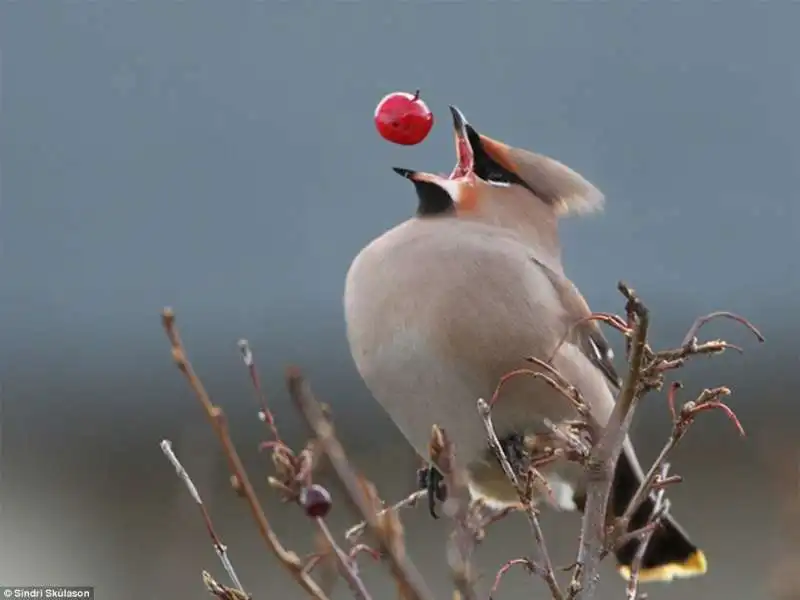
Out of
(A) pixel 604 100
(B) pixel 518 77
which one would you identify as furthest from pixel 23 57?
(A) pixel 604 100

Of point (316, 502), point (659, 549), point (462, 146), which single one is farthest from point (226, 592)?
point (659, 549)

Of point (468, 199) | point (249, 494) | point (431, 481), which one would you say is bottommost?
point (431, 481)

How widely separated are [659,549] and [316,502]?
3.01ft

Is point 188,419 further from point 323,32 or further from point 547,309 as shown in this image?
point 547,309

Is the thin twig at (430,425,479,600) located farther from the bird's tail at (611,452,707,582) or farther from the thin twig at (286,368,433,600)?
the bird's tail at (611,452,707,582)

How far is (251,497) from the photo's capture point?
864mm

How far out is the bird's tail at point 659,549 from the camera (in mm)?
1735

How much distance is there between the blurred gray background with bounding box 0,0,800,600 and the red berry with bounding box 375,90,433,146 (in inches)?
11.7

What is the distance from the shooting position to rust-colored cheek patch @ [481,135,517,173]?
64.5 inches

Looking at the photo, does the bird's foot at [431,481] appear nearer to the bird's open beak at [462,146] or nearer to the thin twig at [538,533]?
the bird's open beak at [462,146]

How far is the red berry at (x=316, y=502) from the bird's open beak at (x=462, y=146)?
698 millimetres

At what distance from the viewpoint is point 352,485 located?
2.72ft

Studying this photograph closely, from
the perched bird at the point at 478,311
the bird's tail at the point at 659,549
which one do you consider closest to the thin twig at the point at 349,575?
the perched bird at the point at 478,311

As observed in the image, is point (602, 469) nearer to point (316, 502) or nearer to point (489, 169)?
point (316, 502)
